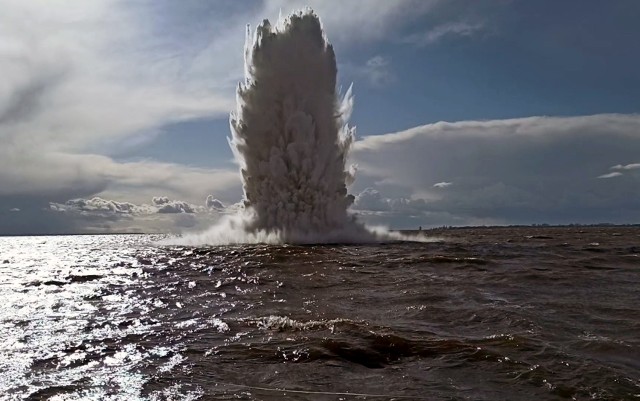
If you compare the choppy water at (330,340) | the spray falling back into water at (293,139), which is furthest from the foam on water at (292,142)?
the choppy water at (330,340)

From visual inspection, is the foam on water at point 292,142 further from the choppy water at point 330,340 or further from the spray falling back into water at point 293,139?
the choppy water at point 330,340

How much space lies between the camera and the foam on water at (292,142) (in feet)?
160

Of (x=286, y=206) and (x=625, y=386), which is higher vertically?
(x=286, y=206)

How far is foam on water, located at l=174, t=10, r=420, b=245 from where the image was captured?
48750 mm

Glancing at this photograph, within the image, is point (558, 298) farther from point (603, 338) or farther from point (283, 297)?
point (283, 297)

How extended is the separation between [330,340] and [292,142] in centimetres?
4166

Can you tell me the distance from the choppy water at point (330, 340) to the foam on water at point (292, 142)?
31.9m

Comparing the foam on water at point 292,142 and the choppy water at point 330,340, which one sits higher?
the foam on water at point 292,142

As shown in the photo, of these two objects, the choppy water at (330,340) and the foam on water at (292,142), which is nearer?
the choppy water at (330,340)

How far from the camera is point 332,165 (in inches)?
1969

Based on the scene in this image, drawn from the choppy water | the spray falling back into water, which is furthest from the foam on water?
the choppy water

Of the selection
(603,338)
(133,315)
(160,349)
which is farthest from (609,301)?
(133,315)

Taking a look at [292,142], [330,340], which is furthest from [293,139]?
[330,340]

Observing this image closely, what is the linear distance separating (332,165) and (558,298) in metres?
37.9
